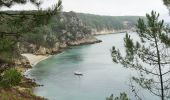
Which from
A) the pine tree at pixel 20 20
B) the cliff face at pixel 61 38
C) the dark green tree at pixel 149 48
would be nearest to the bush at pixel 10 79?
the pine tree at pixel 20 20

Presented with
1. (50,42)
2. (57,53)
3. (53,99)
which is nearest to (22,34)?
(53,99)

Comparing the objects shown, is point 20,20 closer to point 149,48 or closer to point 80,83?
point 149,48

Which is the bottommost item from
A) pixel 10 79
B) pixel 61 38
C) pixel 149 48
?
pixel 61 38

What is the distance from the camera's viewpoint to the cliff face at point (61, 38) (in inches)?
5033

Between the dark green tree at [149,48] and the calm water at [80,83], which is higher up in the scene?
the dark green tree at [149,48]

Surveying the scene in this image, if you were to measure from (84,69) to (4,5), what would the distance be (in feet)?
236

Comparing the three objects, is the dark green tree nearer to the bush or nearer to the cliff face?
the bush

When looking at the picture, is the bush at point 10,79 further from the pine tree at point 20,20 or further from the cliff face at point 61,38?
the cliff face at point 61,38

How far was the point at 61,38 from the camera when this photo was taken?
160 m

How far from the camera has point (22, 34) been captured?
1357cm

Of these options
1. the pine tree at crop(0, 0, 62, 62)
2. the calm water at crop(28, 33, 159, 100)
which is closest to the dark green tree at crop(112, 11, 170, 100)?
the pine tree at crop(0, 0, 62, 62)

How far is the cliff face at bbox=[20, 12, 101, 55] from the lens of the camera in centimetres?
12784

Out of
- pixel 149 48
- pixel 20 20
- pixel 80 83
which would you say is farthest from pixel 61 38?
pixel 20 20

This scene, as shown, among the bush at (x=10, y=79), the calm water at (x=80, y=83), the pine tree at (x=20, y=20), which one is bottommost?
the calm water at (x=80, y=83)
